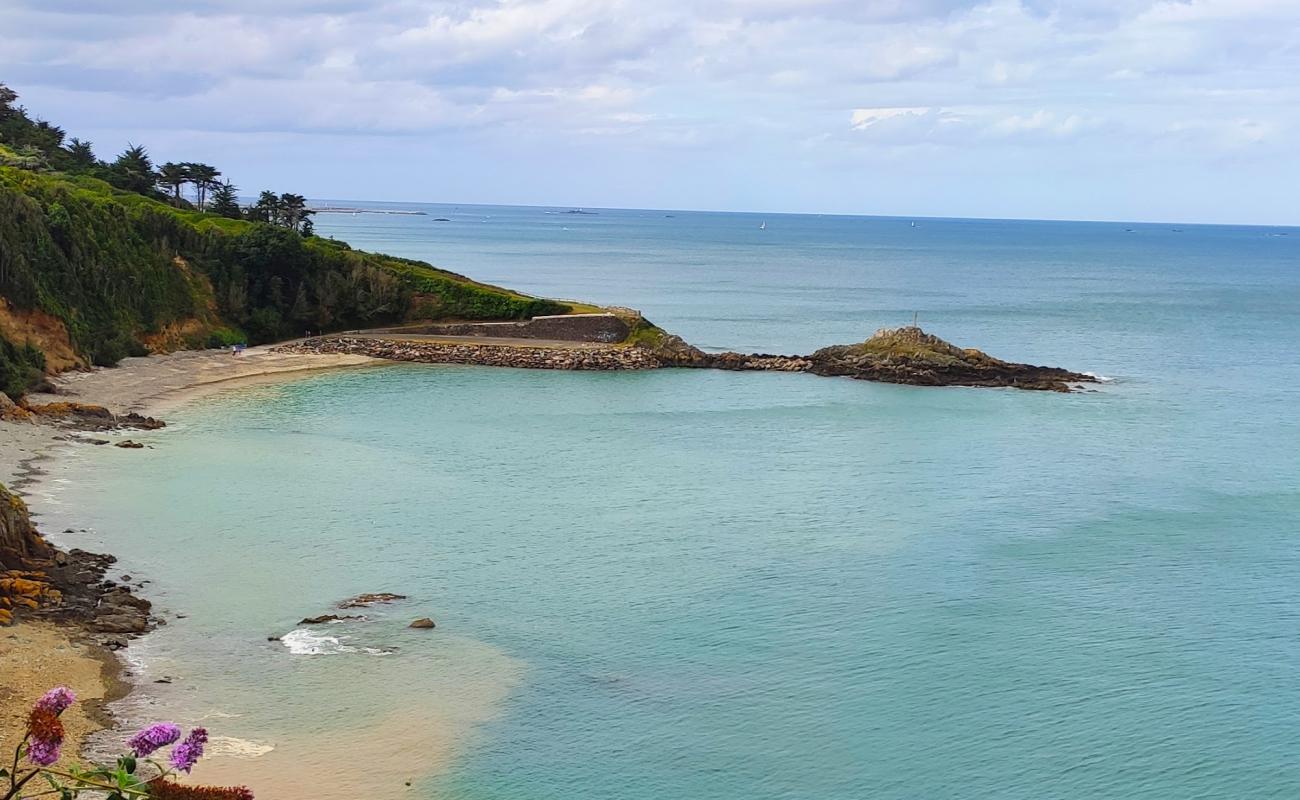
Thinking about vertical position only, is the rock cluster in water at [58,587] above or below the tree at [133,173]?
below

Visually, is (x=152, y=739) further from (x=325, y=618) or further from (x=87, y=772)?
(x=325, y=618)

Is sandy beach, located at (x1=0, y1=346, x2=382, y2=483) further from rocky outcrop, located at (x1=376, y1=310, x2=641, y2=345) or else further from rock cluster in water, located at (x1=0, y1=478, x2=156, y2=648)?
rock cluster in water, located at (x1=0, y1=478, x2=156, y2=648)

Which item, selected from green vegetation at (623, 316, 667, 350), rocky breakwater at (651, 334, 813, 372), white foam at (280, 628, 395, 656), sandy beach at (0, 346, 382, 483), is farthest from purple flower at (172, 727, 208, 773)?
green vegetation at (623, 316, 667, 350)

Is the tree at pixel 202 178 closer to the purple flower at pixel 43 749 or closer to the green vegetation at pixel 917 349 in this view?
the green vegetation at pixel 917 349

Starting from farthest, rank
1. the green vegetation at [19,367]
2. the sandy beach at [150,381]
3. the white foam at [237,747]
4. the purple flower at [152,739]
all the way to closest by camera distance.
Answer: the green vegetation at [19,367]
the sandy beach at [150,381]
the white foam at [237,747]
the purple flower at [152,739]

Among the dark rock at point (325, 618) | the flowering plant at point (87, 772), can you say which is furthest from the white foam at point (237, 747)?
the flowering plant at point (87, 772)

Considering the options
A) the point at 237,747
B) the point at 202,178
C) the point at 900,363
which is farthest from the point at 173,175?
the point at 237,747
